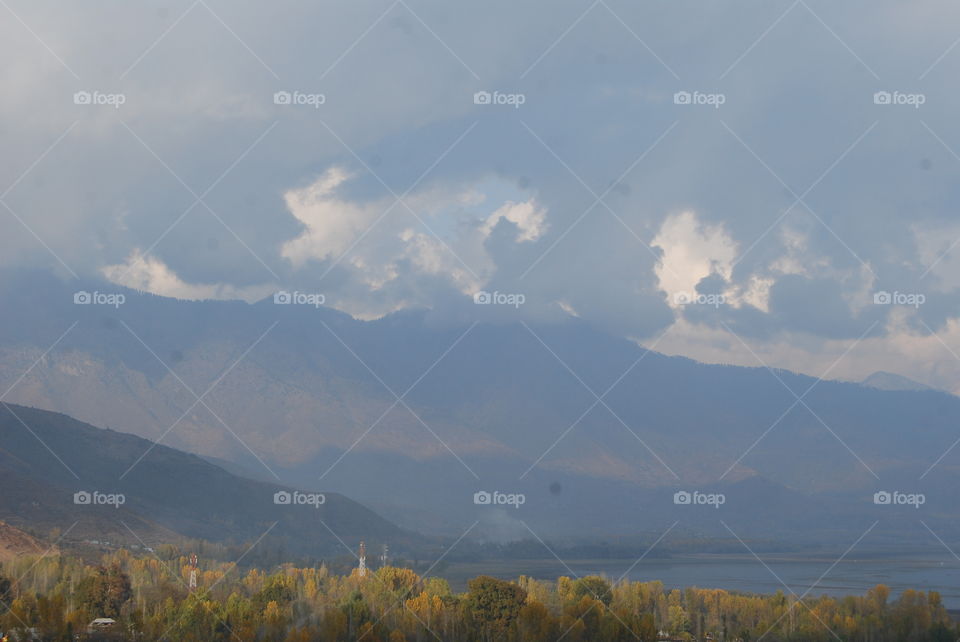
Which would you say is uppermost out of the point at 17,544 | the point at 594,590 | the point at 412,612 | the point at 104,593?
the point at 17,544

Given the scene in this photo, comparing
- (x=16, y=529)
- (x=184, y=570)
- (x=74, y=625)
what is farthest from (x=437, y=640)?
(x=16, y=529)

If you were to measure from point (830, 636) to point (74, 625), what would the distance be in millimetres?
72343

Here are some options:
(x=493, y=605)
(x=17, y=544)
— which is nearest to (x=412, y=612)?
(x=493, y=605)

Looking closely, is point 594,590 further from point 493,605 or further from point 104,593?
point 104,593

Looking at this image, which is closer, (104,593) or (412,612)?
(412,612)

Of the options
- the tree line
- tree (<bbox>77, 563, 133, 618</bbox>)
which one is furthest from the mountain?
tree (<bbox>77, 563, 133, 618</bbox>)

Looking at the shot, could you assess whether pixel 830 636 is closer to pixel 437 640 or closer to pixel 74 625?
pixel 437 640

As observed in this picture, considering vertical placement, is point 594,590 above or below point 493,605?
above

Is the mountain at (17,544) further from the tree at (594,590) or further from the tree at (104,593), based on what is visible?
the tree at (594,590)

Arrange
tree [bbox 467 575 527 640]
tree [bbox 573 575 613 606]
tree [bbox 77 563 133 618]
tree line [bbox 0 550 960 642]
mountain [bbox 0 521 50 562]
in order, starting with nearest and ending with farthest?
tree line [bbox 0 550 960 642] → tree [bbox 467 575 527 640] → tree [bbox 77 563 133 618] → tree [bbox 573 575 613 606] → mountain [bbox 0 521 50 562]

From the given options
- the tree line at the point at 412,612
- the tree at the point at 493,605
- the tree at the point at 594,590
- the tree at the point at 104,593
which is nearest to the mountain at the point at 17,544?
the tree line at the point at 412,612

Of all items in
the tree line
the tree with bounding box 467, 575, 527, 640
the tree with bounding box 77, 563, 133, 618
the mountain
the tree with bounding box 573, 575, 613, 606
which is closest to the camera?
the tree line

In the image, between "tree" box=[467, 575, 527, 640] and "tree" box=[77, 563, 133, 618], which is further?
"tree" box=[77, 563, 133, 618]

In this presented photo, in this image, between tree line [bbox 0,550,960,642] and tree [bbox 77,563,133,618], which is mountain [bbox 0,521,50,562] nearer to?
tree line [bbox 0,550,960,642]
